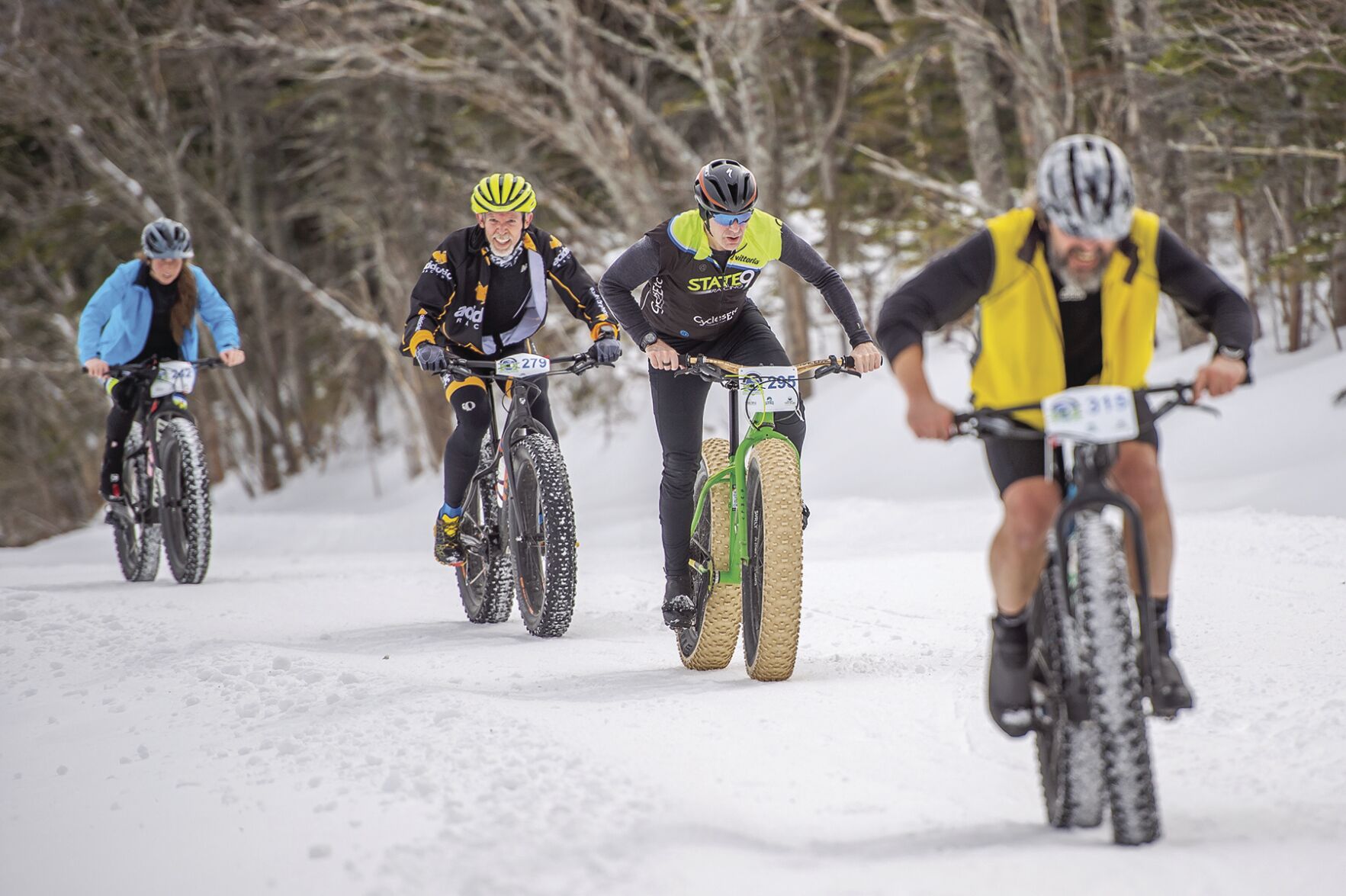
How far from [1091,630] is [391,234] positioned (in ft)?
66.3

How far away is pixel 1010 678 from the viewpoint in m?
3.55

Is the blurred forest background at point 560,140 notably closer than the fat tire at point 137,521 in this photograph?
No

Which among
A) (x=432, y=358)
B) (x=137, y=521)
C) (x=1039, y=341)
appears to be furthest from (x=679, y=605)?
(x=137, y=521)

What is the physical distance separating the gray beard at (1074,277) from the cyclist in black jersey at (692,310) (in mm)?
2037

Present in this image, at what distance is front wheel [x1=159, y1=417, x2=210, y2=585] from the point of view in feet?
30.3

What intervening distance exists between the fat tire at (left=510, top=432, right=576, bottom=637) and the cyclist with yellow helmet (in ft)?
0.83

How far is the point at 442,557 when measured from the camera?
7.78m

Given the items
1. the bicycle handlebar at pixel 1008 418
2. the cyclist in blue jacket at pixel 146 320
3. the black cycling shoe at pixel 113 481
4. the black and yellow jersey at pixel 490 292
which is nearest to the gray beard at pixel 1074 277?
the bicycle handlebar at pixel 1008 418

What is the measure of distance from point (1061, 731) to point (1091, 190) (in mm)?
1473

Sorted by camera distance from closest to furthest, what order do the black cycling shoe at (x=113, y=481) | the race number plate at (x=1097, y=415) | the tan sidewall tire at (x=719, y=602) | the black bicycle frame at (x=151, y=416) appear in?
the race number plate at (x=1097, y=415) < the tan sidewall tire at (x=719, y=602) < the black bicycle frame at (x=151, y=416) < the black cycling shoe at (x=113, y=481)

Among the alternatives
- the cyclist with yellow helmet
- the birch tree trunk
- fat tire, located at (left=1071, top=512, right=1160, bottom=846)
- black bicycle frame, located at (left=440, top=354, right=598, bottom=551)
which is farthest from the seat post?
the birch tree trunk

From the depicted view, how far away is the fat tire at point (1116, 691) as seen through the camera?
3.17 metres

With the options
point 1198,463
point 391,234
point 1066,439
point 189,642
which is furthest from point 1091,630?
point 391,234

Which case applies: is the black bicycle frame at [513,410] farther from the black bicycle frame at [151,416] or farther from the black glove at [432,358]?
the black bicycle frame at [151,416]
